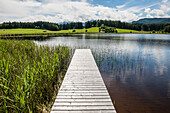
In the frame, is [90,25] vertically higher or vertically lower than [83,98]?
higher

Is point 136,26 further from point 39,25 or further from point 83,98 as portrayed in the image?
point 83,98

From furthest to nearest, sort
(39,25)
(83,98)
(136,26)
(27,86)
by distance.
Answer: (136,26) → (39,25) → (27,86) → (83,98)

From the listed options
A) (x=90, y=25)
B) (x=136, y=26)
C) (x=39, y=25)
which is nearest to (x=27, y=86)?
(x=39, y=25)

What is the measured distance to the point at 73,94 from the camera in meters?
3.92

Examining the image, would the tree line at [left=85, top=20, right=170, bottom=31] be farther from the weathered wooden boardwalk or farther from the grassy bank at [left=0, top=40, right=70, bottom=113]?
the weathered wooden boardwalk

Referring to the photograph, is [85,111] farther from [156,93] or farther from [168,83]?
[168,83]

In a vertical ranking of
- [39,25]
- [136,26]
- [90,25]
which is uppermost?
[90,25]

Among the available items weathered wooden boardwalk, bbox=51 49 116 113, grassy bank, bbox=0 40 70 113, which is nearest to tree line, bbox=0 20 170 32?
grassy bank, bbox=0 40 70 113

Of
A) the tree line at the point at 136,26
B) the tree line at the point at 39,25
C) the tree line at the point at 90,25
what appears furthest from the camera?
the tree line at the point at 136,26

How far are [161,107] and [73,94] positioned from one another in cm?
368

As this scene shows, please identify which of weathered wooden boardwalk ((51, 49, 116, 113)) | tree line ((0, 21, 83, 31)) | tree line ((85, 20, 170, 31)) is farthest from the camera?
tree line ((85, 20, 170, 31))

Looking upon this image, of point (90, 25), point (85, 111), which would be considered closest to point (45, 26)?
point (90, 25)

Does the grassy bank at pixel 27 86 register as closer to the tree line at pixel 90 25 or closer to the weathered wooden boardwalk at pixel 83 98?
the weathered wooden boardwalk at pixel 83 98

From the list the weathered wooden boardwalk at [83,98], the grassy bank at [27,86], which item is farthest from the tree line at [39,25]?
the weathered wooden boardwalk at [83,98]
